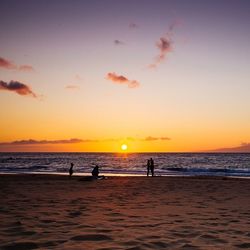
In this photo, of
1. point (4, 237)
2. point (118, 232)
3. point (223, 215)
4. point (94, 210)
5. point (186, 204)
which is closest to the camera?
point (4, 237)

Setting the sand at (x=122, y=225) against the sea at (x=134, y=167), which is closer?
the sand at (x=122, y=225)

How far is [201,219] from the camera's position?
862cm

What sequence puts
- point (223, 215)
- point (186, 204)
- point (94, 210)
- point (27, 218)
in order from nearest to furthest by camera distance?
point (27, 218) → point (223, 215) → point (94, 210) → point (186, 204)

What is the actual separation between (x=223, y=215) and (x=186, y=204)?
93.8 inches

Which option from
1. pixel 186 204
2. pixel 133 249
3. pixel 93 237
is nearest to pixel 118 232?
pixel 93 237

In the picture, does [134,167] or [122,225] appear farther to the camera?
[134,167]

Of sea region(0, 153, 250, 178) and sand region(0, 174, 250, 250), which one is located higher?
sand region(0, 174, 250, 250)

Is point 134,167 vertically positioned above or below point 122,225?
below

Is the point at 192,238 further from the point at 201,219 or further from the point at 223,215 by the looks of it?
the point at 223,215

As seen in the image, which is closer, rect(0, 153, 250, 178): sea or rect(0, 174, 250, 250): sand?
rect(0, 174, 250, 250): sand

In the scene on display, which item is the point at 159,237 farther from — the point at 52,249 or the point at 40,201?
the point at 40,201

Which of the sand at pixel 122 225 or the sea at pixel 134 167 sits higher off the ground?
the sand at pixel 122 225

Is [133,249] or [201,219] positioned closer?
[133,249]

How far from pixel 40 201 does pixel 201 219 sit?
6139 mm
